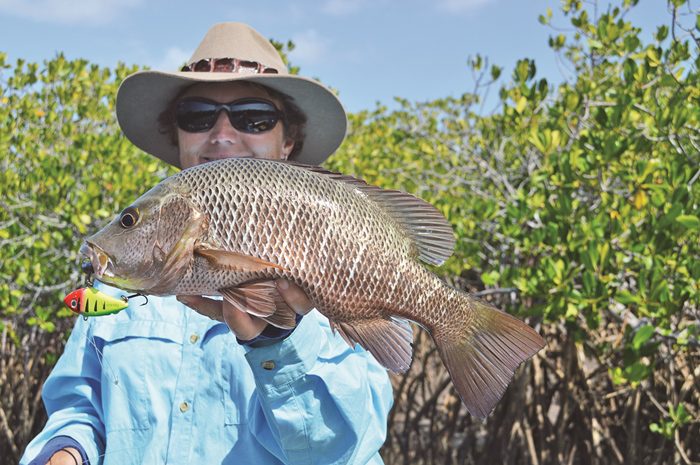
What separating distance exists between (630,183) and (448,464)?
3840mm

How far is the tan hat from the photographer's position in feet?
8.04

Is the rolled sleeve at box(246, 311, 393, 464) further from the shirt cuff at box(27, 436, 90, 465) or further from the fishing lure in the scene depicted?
the shirt cuff at box(27, 436, 90, 465)

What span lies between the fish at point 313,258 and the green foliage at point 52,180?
11.7 ft

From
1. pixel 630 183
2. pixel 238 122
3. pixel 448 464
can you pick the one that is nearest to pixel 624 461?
pixel 448 464

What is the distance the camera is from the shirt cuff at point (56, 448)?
219cm

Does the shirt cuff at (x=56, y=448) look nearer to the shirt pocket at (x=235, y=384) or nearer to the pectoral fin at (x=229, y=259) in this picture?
the shirt pocket at (x=235, y=384)

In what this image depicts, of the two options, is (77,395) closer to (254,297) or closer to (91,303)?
(91,303)

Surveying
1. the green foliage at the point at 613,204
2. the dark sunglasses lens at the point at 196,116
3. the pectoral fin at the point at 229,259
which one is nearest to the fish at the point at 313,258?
the pectoral fin at the point at 229,259

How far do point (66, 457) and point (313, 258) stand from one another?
3.78 ft

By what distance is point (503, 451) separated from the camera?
20.1 feet

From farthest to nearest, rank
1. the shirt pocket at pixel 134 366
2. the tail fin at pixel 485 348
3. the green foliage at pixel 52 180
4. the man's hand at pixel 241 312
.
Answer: the green foliage at pixel 52 180, the shirt pocket at pixel 134 366, the tail fin at pixel 485 348, the man's hand at pixel 241 312

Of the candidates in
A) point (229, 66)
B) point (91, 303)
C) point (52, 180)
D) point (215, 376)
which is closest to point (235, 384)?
point (215, 376)

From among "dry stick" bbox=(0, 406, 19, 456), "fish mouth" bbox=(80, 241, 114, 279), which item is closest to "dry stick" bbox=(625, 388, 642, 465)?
"fish mouth" bbox=(80, 241, 114, 279)

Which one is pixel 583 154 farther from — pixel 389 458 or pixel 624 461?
pixel 389 458
